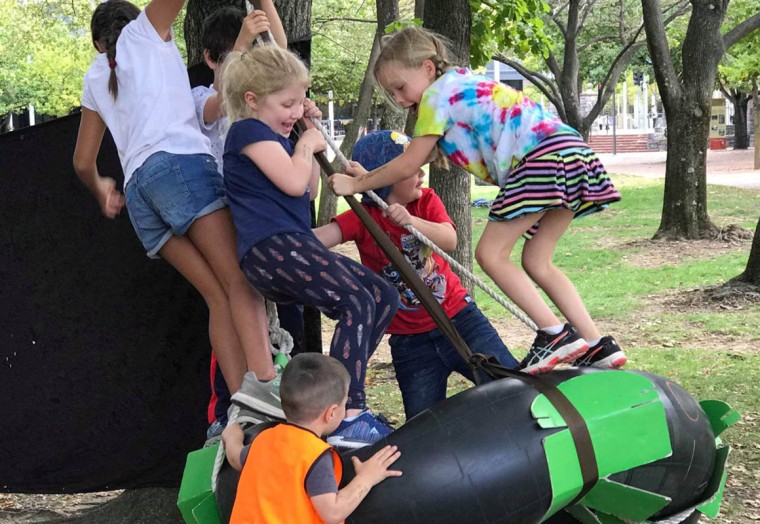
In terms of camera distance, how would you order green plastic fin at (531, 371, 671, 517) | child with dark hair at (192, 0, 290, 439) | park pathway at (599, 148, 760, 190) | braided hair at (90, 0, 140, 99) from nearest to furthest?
green plastic fin at (531, 371, 671, 517)
braided hair at (90, 0, 140, 99)
child with dark hair at (192, 0, 290, 439)
park pathway at (599, 148, 760, 190)

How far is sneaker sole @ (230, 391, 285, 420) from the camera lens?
310 cm

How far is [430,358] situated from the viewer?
3934mm

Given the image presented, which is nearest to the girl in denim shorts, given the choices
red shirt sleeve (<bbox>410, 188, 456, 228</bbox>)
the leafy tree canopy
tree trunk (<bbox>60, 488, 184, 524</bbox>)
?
red shirt sleeve (<bbox>410, 188, 456, 228</bbox>)

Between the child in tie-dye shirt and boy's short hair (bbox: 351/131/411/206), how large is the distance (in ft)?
1.41

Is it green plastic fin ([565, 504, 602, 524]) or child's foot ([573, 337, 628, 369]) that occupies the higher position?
child's foot ([573, 337, 628, 369])

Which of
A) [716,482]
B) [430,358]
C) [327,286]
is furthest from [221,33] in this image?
[716,482]

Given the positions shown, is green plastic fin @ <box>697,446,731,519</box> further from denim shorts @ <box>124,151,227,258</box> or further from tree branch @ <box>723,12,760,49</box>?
tree branch @ <box>723,12,760,49</box>

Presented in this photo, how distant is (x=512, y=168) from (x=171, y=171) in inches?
47.3

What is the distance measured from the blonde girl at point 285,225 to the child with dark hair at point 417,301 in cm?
67

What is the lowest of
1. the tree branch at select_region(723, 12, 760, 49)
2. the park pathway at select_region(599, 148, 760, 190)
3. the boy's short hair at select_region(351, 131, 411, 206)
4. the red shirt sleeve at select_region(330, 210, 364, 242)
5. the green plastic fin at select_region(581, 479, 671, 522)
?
the park pathway at select_region(599, 148, 760, 190)

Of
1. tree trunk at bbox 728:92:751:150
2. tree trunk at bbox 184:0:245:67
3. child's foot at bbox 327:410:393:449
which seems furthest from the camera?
tree trunk at bbox 728:92:751:150

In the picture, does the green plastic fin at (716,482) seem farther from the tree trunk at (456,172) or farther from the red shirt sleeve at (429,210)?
the tree trunk at (456,172)

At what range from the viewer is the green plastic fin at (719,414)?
3277mm

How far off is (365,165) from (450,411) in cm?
150
